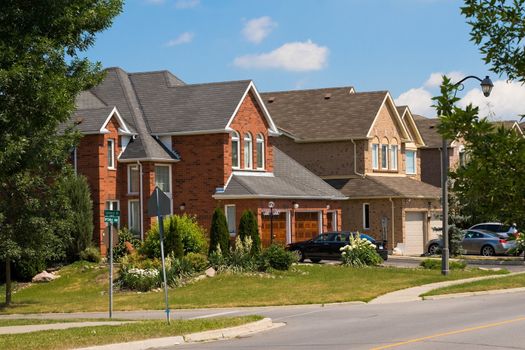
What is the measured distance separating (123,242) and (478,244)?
19.9m

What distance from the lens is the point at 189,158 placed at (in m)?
47.9

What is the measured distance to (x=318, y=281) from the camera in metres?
A: 35.1

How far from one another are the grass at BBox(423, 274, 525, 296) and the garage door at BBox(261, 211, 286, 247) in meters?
14.7

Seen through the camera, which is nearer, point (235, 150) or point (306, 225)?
point (235, 150)

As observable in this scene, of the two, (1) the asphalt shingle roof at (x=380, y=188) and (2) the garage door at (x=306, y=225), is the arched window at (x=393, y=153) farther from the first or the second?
(2) the garage door at (x=306, y=225)

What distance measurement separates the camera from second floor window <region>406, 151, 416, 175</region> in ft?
205

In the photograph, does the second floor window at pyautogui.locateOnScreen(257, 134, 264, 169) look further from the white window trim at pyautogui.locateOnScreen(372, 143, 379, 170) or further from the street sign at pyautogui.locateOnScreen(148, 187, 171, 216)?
the street sign at pyautogui.locateOnScreen(148, 187, 171, 216)

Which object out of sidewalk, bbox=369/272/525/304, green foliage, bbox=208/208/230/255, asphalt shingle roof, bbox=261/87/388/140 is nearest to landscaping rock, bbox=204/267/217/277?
green foliage, bbox=208/208/230/255

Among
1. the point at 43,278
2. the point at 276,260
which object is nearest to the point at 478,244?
the point at 276,260

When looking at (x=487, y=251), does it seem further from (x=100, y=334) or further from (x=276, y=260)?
(x=100, y=334)

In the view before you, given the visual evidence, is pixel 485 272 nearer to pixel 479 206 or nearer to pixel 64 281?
pixel 64 281

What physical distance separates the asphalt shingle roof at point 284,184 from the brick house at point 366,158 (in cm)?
276

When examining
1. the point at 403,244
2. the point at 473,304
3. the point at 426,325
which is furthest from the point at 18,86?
the point at 403,244

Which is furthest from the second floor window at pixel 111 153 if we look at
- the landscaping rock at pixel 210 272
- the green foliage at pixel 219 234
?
the landscaping rock at pixel 210 272
